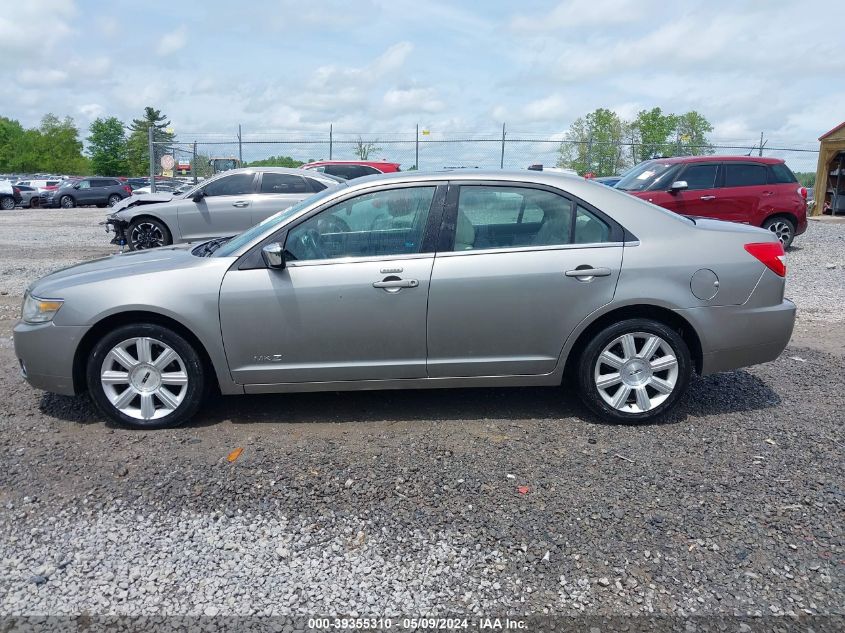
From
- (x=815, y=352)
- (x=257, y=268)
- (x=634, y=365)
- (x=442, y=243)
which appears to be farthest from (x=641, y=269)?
(x=815, y=352)

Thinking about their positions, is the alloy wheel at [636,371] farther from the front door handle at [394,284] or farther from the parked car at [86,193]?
the parked car at [86,193]

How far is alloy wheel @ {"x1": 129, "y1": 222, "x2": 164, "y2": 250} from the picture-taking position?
12000 millimetres

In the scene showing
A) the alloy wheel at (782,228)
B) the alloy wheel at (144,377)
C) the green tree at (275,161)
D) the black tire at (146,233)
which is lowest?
the alloy wheel at (144,377)

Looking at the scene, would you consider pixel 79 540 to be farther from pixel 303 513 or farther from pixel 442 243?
pixel 442 243

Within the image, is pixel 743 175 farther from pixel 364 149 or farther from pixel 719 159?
pixel 364 149

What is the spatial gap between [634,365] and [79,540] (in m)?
3.27

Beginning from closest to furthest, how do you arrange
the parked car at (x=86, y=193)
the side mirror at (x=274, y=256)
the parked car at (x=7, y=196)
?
the side mirror at (x=274, y=256) → the parked car at (x=7, y=196) → the parked car at (x=86, y=193)

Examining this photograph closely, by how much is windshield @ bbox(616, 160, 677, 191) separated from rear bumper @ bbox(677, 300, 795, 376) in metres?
8.59

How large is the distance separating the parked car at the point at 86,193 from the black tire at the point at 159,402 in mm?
32939

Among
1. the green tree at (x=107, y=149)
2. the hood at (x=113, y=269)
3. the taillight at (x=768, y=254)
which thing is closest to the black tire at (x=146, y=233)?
the hood at (x=113, y=269)

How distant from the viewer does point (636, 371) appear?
14.8 ft

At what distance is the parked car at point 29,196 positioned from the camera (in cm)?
3362

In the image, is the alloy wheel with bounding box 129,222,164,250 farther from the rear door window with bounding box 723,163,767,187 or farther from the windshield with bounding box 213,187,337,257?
the rear door window with bounding box 723,163,767,187

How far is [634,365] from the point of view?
4.50 m
